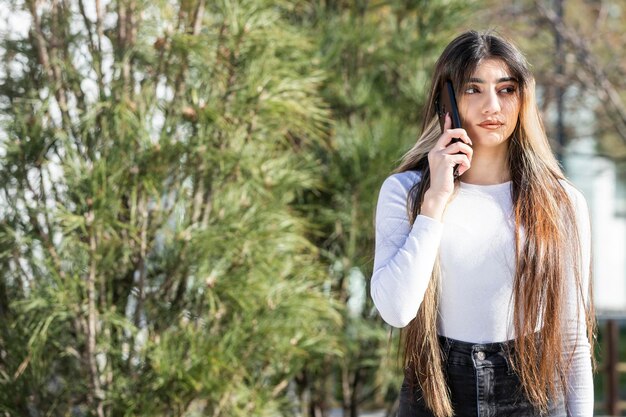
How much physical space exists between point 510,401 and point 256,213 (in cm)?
179

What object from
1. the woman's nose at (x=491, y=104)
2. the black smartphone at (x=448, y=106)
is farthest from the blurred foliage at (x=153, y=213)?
the woman's nose at (x=491, y=104)

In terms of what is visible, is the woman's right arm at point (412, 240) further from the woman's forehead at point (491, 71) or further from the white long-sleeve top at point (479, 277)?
the woman's forehead at point (491, 71)

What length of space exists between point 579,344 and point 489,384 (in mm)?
216

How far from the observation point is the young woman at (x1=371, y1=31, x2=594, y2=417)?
182 centimetres

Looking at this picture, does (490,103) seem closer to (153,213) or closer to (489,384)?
(489,384)

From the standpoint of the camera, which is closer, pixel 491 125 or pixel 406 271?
pixel 406 271

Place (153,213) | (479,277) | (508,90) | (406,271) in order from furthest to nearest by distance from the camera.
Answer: (153,213)
(508,90)
(479,277)
(406,271)

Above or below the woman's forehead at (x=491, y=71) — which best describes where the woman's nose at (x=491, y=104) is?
below

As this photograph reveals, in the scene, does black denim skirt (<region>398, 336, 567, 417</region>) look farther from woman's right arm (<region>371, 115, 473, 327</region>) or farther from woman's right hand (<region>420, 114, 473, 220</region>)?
woman's right hand (<region>420, 114, 473, 220</region>)

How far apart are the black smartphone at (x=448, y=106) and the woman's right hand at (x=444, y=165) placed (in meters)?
0.02

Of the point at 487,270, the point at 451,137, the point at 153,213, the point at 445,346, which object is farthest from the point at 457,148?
the point at 153,213

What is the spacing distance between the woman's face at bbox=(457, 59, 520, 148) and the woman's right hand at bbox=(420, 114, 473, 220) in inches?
2.9

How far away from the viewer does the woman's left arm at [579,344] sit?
1.87 meters

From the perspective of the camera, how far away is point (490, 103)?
1.93 metres
